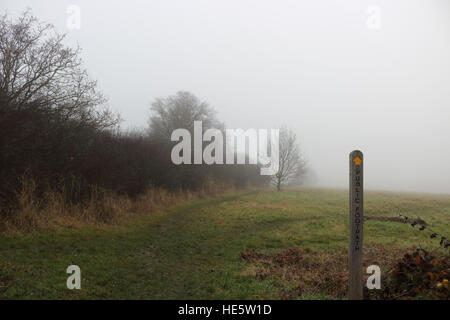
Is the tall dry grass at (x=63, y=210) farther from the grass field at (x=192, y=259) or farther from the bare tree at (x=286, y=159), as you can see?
the bare tree at (x=286, y=159)

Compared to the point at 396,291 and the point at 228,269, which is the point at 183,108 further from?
the point at 396,291

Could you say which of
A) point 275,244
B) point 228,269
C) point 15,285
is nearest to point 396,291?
point 228,269

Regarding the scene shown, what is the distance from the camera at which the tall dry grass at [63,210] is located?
8.73 m

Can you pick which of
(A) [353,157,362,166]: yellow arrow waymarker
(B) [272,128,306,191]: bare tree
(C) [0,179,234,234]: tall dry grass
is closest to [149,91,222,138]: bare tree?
(B) [272,128,306,191]: bare tree

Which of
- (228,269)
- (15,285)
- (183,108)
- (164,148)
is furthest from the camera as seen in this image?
(183,108)

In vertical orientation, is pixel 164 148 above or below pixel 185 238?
above

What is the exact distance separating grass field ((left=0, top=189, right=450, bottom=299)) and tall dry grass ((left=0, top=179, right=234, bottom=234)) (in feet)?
2.25

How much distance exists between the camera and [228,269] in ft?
22.2

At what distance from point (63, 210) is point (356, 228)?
10.8 meters

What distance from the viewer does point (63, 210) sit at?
33.5 feet

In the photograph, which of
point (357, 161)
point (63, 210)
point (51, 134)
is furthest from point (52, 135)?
point (357, 161)

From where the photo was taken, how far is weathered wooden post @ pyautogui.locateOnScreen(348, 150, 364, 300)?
4.44 m

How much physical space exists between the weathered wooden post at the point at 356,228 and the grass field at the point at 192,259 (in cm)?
69
